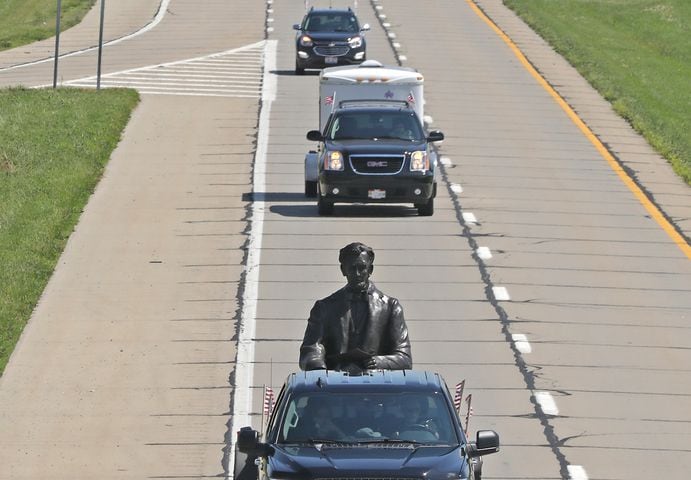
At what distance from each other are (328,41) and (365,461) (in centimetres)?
4058

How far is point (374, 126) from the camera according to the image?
104 ft

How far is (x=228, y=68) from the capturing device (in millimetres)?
52000

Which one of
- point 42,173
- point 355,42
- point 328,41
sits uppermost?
point 42,173

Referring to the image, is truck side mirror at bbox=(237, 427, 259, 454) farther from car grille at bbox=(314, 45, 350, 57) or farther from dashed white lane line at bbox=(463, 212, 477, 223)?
car grille at bbox=(314, 45, 350, 57)

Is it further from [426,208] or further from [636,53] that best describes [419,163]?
[636,53]

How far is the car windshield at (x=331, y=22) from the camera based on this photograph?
5278 cm

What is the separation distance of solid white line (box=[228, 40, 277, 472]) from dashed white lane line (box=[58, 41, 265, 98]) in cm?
454

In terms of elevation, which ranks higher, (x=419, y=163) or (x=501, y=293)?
(x=501, y=293)

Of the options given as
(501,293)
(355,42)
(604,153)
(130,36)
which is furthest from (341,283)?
(130,36)

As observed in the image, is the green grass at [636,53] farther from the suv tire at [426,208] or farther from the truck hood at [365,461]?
the truck hood at [365,461]

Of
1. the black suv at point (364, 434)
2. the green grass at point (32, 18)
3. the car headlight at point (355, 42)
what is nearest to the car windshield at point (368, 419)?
the black suv at point (364, 434)

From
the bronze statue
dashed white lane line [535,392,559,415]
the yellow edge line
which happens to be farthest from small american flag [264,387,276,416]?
the yellow edge line

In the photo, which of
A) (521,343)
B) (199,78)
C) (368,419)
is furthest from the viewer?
(199,78)

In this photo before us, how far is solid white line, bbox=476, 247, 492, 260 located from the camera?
89.1 feet
